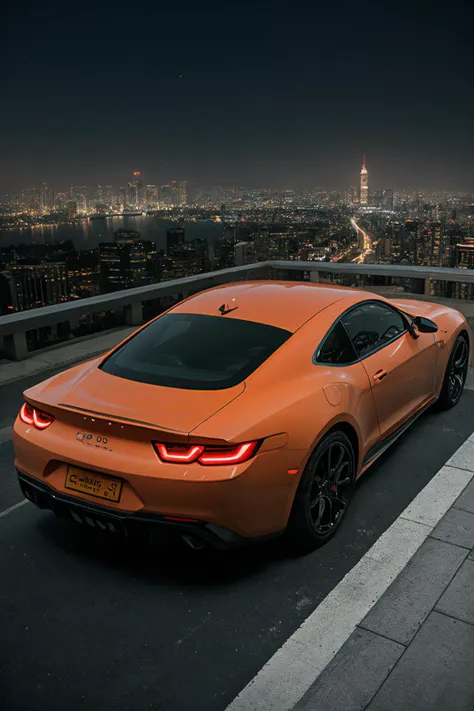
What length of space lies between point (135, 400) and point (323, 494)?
1.22 meters

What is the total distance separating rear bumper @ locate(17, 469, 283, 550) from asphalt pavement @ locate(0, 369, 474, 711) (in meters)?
0.35

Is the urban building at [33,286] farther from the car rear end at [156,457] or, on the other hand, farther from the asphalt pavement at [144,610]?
the car rear end at [156,457]

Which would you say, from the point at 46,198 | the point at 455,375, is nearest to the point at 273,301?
the point at 455,375

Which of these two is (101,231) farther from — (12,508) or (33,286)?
(12,508)

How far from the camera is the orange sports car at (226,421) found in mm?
2957

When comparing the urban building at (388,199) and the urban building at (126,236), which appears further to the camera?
the urban building at (388,199)

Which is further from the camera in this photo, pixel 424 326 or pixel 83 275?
pixel 83 275

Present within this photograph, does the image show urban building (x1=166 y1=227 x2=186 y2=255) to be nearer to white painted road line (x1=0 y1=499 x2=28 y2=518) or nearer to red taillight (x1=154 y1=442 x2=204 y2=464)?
white painted road line (x1=0 y1=499 x2=28 y2=518)

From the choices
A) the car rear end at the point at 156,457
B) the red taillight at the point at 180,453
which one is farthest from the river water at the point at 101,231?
the red taillight at the point at 180,453

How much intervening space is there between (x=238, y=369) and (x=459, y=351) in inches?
124

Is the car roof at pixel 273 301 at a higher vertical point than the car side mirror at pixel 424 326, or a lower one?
higher

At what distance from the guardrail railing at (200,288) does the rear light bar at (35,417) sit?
3.81 m

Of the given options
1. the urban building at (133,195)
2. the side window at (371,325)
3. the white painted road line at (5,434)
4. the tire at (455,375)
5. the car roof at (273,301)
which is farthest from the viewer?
the urban building at (133,195)

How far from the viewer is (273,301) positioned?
4.23 m
